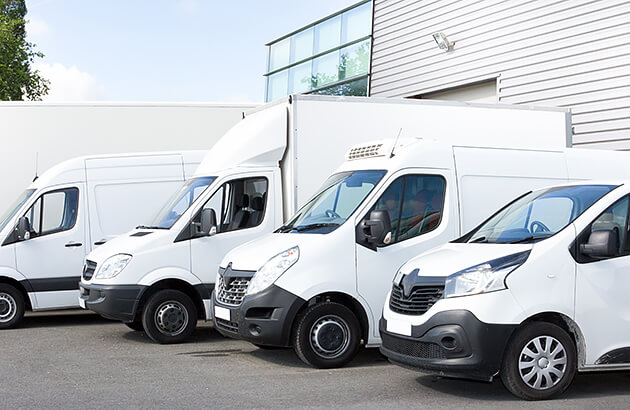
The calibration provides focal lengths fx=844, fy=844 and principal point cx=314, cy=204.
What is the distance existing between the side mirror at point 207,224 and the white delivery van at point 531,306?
361 cm

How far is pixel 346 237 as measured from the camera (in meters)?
8.40

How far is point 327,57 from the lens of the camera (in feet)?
70.1

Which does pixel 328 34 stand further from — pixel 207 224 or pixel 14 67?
pixel 14 67

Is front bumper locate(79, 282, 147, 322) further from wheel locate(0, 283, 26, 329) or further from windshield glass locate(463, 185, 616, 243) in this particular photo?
windshield glass locate(463, 185, 616, 243)

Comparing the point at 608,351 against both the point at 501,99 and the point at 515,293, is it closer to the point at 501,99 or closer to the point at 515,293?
the point at 515,293

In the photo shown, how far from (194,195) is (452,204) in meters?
3.44

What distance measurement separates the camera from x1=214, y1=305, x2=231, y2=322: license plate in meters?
8.62

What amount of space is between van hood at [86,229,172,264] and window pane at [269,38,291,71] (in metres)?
13.7

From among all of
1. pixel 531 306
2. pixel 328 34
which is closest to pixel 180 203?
pixel 531 306

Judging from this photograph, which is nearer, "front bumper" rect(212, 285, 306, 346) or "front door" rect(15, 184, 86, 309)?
"front bumper" rect(212, 285, 306, 346)

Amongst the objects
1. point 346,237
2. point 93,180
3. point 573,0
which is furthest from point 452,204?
point 573,0

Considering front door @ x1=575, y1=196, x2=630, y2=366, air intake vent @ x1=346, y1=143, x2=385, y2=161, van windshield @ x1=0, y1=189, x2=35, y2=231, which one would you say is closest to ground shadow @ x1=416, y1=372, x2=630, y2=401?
front door @ x1=575, y1=196, x2=630, y2=366

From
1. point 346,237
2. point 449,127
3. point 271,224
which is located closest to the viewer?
point 346,237

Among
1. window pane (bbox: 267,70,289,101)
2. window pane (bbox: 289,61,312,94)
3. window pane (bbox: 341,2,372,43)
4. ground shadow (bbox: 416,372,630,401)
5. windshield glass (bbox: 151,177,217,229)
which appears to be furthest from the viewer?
window pane (bbox: 267,70,289,101)
